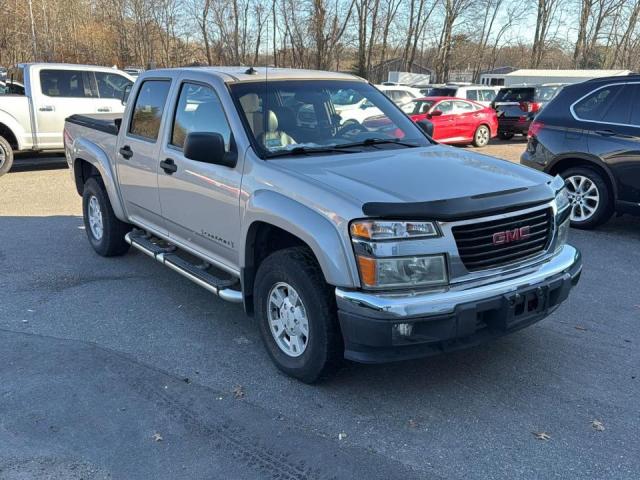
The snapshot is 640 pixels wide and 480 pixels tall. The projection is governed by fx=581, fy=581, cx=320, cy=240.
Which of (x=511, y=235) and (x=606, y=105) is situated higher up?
(x=606, y=105)

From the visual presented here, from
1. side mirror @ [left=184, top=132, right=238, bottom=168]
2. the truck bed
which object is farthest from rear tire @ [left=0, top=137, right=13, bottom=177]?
side mirror @ [left=184, top=132, right=238, bottom=168]

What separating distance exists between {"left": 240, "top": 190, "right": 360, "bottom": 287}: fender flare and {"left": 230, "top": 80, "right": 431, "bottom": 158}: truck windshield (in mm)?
396

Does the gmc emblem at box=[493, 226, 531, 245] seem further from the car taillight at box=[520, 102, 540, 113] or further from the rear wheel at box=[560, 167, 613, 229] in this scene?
the car taillight at box=[520, 102, 540, 113]

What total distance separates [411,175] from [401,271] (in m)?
0.73

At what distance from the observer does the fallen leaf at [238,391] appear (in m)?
3.54

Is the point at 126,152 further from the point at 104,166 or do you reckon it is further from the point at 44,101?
the point at 44,101

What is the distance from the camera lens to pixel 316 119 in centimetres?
427

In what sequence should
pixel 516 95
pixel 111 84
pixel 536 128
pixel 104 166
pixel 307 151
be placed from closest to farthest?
pixel 307 151, pixel 104 166, pixel 536 128, pixel 111 84, pixel 516 95

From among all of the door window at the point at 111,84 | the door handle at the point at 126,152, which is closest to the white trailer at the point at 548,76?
the door window at the point at 111,84

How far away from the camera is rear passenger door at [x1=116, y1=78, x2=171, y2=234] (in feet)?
15.9

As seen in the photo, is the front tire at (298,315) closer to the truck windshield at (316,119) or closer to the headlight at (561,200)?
the truck windshield at (316,119)

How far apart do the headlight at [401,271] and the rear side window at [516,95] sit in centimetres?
1765

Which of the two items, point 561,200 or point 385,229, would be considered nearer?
point 385,229

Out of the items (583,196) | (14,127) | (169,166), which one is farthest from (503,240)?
(14,127)
